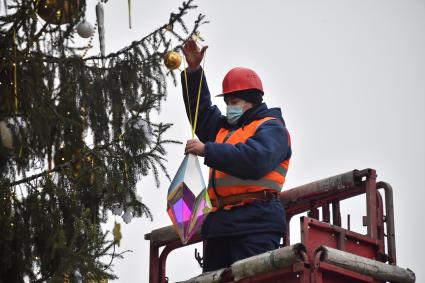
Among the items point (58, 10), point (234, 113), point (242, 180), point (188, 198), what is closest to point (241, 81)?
point (234, 113)

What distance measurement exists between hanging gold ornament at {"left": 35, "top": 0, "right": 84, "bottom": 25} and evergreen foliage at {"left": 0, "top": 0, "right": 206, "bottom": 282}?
4 centimetres

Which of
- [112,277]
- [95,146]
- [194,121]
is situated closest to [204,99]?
[194,121]

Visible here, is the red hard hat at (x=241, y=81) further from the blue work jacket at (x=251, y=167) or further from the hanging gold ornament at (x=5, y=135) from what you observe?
the hanging gold ornament at (x=5, y=135)

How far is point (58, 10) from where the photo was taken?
8.05m

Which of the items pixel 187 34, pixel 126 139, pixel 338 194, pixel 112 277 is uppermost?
pixel 187 34

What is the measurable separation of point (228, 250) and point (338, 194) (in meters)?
0.91

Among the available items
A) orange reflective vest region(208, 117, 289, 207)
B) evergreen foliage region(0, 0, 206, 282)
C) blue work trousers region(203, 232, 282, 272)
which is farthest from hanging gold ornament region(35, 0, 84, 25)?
blue work trousers region(203, 232, 282, 272)

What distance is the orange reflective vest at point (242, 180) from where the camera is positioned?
324 inches

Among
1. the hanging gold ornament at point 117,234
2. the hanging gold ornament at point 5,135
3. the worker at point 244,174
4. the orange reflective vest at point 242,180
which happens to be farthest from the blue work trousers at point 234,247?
the hanging gold ornament at point 5,135

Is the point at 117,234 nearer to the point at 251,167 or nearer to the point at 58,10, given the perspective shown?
the point at 251,167

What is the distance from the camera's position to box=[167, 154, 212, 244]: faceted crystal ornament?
7832 mm

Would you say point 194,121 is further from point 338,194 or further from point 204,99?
point 338,194

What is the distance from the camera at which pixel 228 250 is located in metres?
8.26

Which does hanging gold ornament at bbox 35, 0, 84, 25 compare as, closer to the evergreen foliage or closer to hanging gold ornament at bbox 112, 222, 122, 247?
the evergreen foliage
